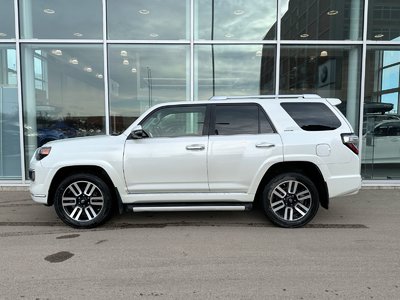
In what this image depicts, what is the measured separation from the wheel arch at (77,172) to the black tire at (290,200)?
224 cm

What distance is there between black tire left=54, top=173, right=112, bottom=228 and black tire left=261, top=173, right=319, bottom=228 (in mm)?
2354

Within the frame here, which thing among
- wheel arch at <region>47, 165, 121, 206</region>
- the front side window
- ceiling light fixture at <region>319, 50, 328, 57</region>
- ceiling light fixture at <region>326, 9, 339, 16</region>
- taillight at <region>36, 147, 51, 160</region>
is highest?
ceiling light fixture at <region>326, 9, 339, 16</region>

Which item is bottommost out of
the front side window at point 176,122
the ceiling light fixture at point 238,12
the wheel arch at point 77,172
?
the wheel arch at point 77,172

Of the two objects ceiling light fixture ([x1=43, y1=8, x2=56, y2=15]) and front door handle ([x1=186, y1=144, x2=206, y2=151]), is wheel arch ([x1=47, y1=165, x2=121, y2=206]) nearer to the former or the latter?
front door handle ([x1=186, y1=144, x2=206, y2=151])

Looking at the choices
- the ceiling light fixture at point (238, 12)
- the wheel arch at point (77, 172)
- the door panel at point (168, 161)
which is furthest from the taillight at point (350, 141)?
the ceiling light fixture at point (238, 12)

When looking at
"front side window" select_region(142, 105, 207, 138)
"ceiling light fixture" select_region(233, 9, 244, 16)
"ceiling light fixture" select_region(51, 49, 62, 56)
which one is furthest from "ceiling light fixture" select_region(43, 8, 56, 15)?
"front side window" select_region(142, 105, 207, 138)

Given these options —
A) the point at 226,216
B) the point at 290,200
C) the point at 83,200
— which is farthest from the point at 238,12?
the point at 83,200

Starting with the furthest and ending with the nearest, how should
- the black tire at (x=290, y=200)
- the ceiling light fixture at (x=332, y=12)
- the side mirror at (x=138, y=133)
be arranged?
the ceiling light fixture at (x=332, y=12) → the black tire at (x=290, y=200) → the side mirror at (x=138, y=133)

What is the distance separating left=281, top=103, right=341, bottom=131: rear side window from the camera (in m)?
5.20

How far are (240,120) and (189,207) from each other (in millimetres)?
1491

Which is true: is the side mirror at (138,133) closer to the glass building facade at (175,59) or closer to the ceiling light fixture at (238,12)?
the glass building facade at (175,59)

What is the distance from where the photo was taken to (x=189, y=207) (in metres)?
5.19

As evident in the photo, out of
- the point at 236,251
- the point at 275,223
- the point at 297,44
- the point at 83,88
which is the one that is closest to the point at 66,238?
the point at 236,251

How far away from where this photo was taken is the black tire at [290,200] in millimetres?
5148
